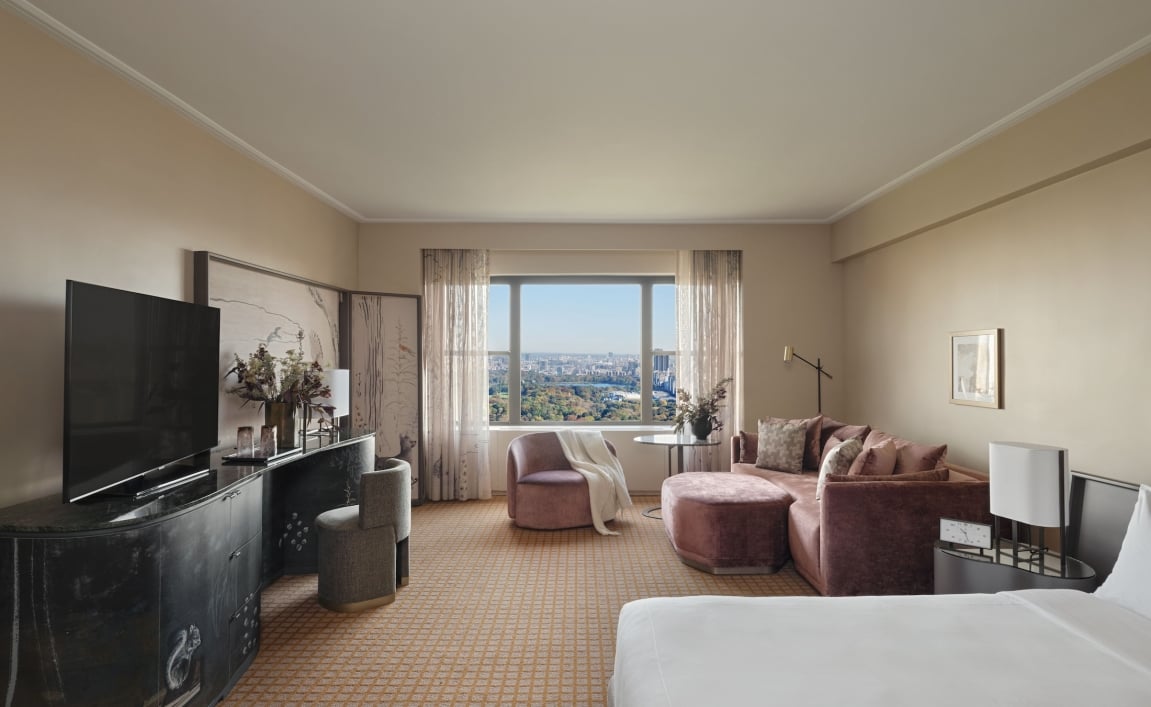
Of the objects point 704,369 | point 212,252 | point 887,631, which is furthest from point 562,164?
point 887,631

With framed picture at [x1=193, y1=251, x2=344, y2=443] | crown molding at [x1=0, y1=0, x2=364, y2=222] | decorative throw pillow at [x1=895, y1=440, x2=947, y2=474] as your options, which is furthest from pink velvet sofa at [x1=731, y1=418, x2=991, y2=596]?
crown molding at [x1=0, y1=0, x2=364, y2=222]

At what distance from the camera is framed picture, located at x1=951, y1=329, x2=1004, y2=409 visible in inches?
152

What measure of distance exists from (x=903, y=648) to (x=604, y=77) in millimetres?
2696

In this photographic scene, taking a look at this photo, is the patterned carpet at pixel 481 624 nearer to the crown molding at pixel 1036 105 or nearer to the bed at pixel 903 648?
the bed at pixel 903 648

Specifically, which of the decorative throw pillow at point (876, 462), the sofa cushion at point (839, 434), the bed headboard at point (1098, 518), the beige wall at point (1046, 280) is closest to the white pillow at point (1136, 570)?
the bed headboard at point (1098, 518)

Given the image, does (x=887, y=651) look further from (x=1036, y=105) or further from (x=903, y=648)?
(x=1036, y=105)

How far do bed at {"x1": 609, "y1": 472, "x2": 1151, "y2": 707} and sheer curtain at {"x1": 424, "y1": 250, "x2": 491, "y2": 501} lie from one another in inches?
161

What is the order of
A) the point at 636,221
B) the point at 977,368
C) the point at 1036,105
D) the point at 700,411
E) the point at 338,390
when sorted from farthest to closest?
the point at 636,221, the point at 700,411, the point at 338,390, the point at 977,368, the point at 1036,105

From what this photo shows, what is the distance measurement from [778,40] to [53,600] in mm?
3525

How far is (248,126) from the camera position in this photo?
3570mm

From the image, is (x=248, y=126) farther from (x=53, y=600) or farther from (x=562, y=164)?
(x=53, y=600)

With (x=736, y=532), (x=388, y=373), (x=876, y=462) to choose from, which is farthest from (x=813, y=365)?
(x=388, y=373)

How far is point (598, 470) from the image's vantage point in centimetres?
520

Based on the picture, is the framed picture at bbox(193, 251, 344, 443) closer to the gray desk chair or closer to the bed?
the gray desk chair
